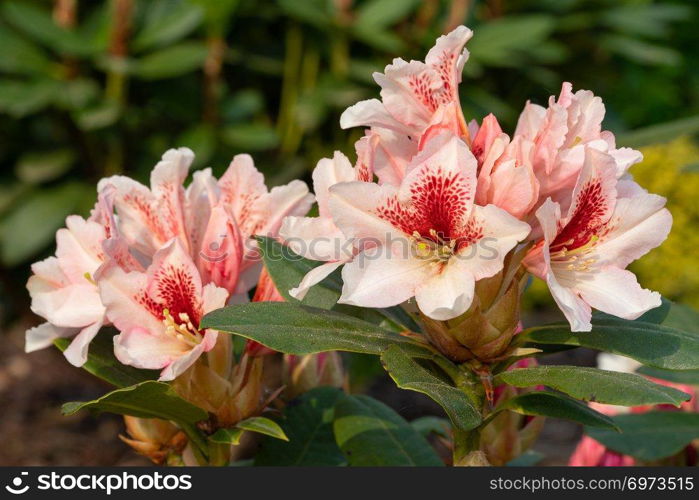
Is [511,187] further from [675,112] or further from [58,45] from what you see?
[675,112]

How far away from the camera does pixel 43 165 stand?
3160mm

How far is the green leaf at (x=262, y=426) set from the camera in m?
0.91

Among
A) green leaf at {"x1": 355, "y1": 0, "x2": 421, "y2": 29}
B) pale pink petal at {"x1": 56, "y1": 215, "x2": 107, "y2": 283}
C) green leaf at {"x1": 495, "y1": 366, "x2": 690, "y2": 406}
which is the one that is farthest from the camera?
green leaf at {"x1": 355, "y1": 0, "x2": 421, "y2": 29}

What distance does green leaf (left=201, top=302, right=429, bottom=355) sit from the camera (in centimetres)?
81

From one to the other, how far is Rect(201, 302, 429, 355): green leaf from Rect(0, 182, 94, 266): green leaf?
2351 millimetres

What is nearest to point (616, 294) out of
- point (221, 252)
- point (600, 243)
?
point (600, 243)

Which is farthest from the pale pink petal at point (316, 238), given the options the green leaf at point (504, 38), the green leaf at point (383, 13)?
the green leaf at point (504, 38)

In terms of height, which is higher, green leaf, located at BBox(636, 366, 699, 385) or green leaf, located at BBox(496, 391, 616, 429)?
green leaf, located at BBox(636, 366, 699, 385)

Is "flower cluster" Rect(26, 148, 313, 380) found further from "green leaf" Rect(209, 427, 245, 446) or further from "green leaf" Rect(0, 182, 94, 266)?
"green leaf" Rect(0, 182, 94, 266)

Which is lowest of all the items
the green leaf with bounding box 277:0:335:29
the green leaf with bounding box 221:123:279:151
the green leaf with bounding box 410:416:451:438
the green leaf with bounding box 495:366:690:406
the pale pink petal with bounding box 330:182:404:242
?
the green leaf with bounding box 495:366:690:406

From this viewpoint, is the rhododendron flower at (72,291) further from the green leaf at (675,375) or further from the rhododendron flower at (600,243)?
the green leaf at (675,375)

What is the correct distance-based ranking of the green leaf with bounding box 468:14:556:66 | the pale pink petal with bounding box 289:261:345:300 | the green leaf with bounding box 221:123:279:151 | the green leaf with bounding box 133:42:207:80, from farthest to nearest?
the green leaf with bounding box 468:14:556:66, the green leaf with bounding box 221:123:279:151, the green leaf with bounding box 133:42:207:80, the pale pink petal with bounding box 289:261:345:300

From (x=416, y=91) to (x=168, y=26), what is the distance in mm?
2371

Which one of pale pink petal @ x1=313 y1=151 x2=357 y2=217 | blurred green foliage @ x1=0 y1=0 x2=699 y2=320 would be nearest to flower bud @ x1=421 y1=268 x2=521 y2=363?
pale pink petal @ x1=313 y1=151 x2=357 y2=217
